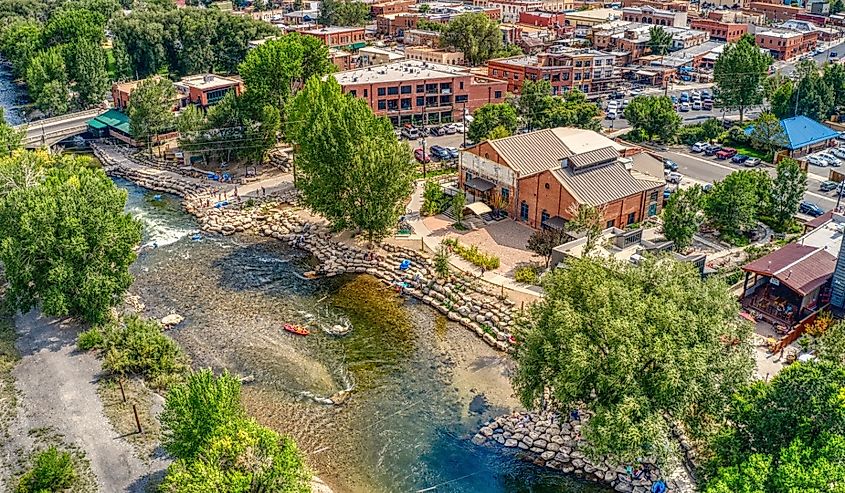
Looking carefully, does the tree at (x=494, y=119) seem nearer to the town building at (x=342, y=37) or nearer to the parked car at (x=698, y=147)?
the parked car at (x=698, y=147)

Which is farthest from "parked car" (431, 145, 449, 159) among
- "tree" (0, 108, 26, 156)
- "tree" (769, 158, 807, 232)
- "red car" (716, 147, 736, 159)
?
"tree" (0, 108, 26, 156)

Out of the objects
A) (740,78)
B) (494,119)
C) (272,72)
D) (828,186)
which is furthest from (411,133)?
(828,186)

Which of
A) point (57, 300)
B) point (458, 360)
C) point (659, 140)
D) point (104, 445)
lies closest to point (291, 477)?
point (104, 445)

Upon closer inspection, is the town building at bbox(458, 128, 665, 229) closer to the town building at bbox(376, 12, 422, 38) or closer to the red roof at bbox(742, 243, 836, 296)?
the red roof at bbox(742, 243, 836, 296)

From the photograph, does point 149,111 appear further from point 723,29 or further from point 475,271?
point 723,29

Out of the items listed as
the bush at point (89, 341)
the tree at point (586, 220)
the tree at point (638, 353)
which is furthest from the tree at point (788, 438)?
the bush at point (89, 341)

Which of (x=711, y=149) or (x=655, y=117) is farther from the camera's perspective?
(x=655, y=117)
